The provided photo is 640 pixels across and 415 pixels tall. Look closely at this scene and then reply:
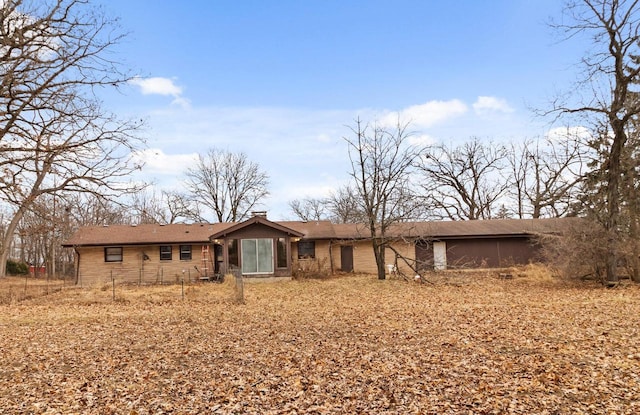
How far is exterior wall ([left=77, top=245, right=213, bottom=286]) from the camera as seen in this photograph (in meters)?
26.8

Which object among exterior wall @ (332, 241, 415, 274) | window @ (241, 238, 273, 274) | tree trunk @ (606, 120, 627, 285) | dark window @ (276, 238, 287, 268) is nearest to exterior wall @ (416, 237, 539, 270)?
exterior wall @ (332, 241, 415, 274)

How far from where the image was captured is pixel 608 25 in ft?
56.7

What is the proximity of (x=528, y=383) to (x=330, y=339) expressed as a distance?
170 inches

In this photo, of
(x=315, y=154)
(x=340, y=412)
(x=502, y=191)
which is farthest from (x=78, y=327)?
(x=502, y=191)

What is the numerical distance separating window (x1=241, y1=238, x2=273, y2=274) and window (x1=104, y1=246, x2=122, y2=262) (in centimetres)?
788

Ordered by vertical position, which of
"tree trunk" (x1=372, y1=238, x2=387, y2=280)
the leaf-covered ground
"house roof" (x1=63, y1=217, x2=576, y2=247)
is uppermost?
"house roof" (x1=63, y1=217, x2=576, y2=247)

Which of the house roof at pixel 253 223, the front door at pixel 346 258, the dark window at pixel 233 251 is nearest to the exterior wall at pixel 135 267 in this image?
the dark window at pixel 233 251

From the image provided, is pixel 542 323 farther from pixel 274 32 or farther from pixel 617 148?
pixel 274 32

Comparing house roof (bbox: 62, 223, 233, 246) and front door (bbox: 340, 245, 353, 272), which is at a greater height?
house roof (bbox: 62, 223, 233, 246)

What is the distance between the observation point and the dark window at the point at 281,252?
83.0 ft

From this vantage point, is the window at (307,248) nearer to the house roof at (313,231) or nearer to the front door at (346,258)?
the house roof at (313,231)

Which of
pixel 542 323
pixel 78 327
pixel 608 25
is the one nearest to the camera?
pixel 542 323

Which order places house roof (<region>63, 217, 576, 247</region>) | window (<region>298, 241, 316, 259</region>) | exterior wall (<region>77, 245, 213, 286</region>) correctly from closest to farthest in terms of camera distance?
1. exterior wall (<region>77, 245, 213, 286</region>)
2. house roof (<region>63, 217, 576, 247</region>)
3. window (<region>298, 241, 316, 259</region>)

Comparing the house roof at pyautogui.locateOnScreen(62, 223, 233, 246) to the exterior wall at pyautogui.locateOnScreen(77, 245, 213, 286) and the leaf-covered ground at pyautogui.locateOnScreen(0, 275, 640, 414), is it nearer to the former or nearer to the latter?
the exterior wall at pyautogui.locateOnScreen(77, 245, 213, 286)
